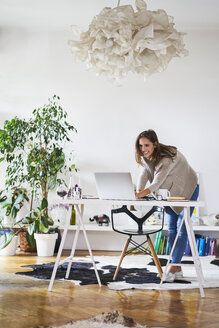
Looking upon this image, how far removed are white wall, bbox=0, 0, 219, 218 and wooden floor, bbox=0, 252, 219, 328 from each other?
9.31 feet

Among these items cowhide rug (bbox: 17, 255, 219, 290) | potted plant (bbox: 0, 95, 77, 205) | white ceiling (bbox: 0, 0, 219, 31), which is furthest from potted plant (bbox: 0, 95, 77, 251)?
cowhide rug (bbox: 17, 255, 219, 290)

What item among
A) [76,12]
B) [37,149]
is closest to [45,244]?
[37,149]

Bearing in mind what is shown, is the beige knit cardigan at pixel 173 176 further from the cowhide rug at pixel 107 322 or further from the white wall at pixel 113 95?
the white wall at pixel 113 95

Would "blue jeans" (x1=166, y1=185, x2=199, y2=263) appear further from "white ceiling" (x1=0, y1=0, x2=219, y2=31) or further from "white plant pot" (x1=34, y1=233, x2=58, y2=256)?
"white ceiling" (x1=0, y1=0, x2=219, y2=31)

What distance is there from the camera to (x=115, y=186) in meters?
3.33

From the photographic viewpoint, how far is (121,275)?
3.98m

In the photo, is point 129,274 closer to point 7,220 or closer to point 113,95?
point 7,220

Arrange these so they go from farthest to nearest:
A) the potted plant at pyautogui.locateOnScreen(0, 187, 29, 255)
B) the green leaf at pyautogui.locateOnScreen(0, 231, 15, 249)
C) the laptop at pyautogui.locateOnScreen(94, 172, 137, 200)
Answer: the potted plant at pyautogui.locateOnScreen(0, 187, 29, 255) → the green leaf at pyautogui.locateOnScreen(0, 231, 15, 249) → the laptop at pyautogui.locateOnScreen(94, 172, 137, 200)

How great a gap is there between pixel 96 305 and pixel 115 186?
86cm

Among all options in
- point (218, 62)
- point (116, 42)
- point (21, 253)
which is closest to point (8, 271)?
point (21, 253)

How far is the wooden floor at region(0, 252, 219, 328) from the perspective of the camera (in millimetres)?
2520

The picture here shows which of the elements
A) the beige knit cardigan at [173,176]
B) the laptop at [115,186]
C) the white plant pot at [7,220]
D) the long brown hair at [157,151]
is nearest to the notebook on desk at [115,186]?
the laptop at [115,186]

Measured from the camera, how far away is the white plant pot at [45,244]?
5395 mm

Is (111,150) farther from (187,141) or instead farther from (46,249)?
(46,249)
